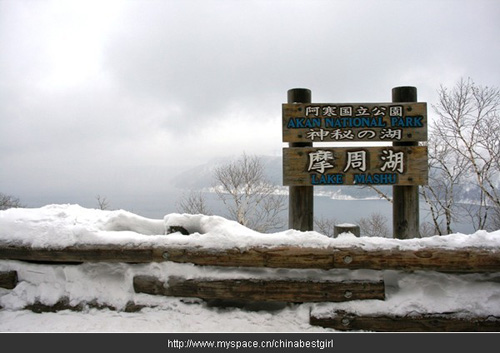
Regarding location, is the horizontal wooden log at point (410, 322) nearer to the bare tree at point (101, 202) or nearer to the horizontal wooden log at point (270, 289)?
the horizontal wooden log at point (270, 289)

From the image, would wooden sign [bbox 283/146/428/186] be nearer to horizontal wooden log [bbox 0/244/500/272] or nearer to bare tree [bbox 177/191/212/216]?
horizontal wooden log [bbox 0/244/500/272]

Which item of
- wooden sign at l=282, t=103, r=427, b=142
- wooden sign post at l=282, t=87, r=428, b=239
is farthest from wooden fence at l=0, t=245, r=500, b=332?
wooden sign at l=282, t=103, r=427, b=142

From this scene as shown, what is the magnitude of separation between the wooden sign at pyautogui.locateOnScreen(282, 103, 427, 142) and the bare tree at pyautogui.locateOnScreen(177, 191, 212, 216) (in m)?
25.0

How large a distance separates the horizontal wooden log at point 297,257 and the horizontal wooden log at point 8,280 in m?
0.27

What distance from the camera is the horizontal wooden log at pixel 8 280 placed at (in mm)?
3328

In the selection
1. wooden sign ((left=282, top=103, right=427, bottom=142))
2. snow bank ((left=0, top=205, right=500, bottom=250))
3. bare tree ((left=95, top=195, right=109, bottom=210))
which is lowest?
bare tree ((left=95, top=195, right=109, bottom=210))

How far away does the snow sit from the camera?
2.91m

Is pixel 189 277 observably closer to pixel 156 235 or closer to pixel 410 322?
pixel 156 235

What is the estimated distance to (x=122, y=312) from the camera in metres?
3.14

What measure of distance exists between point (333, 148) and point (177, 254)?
2.86 meters

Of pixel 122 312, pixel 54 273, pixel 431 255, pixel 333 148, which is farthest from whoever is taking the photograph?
pixel 333 148
